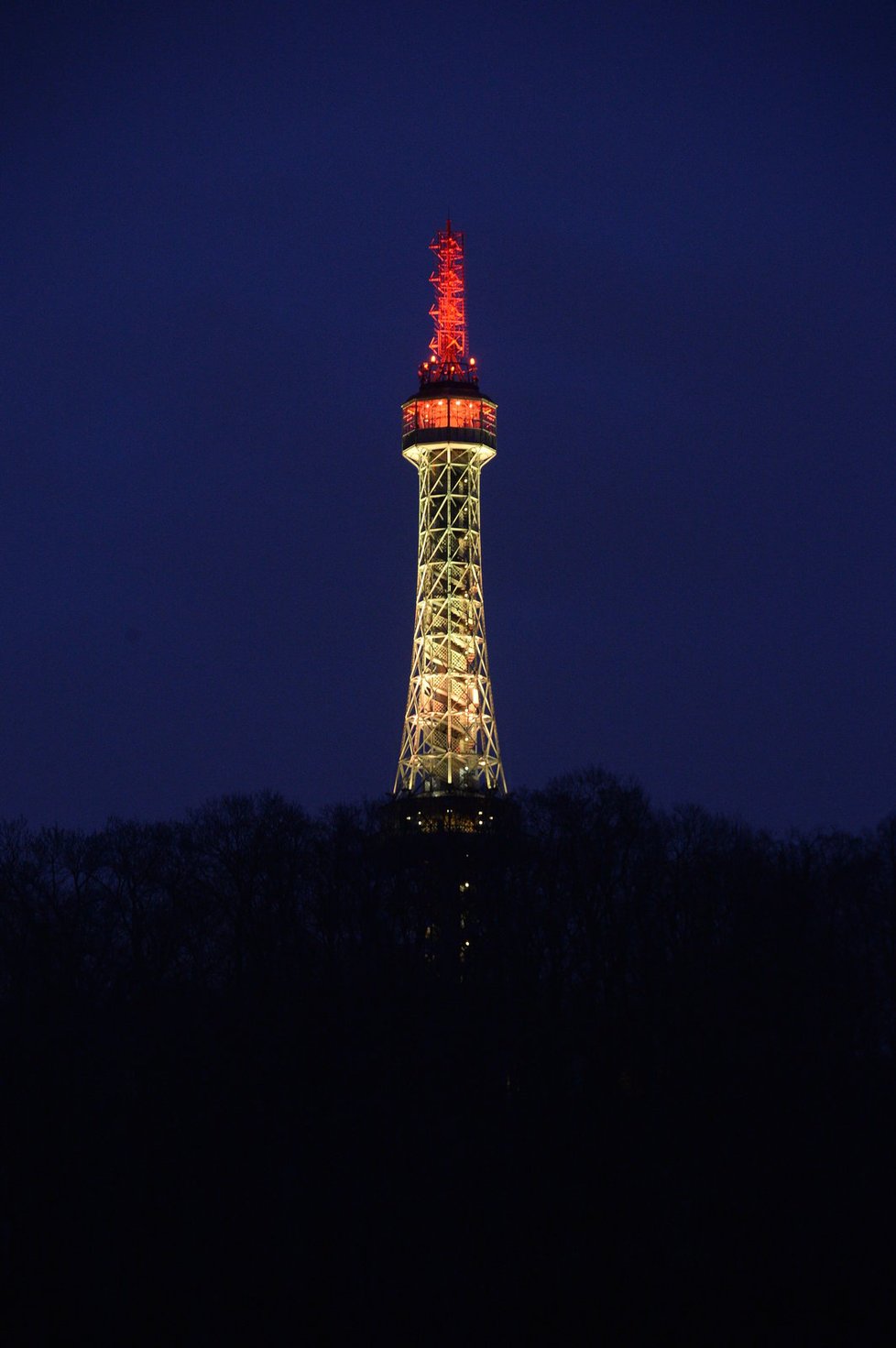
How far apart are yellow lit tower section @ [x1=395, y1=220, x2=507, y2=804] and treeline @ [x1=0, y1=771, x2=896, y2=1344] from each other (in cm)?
3242

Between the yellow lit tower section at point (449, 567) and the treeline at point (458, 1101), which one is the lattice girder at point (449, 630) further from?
the treeline at point (458, 1101)

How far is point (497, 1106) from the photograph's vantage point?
5934 centimetres

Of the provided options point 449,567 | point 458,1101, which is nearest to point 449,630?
point 449,567

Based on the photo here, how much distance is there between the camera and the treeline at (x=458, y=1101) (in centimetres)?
5328

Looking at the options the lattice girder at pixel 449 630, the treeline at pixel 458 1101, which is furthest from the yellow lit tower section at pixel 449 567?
the treeline at pixel 458 1101

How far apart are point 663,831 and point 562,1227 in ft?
73.5

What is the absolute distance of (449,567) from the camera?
106688 millimetres

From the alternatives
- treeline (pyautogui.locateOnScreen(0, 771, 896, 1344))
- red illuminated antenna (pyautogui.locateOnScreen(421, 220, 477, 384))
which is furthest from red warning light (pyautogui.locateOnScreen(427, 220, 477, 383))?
treeline (pyautogui.locateOnScreen(0, 771, 896, 1344))

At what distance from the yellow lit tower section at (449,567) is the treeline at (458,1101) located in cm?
3242

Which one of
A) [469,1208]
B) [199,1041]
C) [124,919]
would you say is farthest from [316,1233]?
[124,919]

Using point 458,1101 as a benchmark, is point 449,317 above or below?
above

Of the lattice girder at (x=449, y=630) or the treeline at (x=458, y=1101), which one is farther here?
the lattice girder at (x=449, y=630)

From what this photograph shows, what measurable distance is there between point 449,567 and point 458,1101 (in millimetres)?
49463

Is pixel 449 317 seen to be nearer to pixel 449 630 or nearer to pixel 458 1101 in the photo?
pixel 449 630
